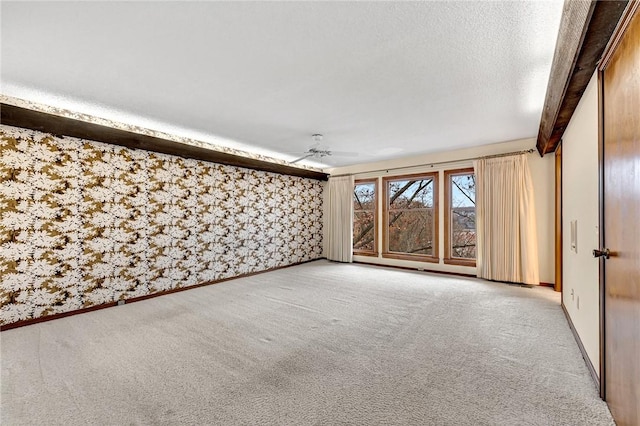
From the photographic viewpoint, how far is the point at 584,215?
227 centimetres

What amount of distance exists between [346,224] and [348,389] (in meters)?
5.02

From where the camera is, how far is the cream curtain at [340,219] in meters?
6.70

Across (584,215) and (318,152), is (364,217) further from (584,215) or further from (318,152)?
(584,215)

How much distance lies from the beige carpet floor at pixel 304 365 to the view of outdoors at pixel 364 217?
320 cm

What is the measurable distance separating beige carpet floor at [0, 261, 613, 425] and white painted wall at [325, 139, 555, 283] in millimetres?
1152

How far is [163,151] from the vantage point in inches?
162

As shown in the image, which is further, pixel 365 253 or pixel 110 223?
pixel 365 253

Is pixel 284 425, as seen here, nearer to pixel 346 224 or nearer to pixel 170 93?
pixel 170 93

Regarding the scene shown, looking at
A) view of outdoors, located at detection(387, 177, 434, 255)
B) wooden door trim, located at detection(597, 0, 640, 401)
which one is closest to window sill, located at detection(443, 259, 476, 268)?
view of outdoors, located at detection(387, 177, 434, 255)

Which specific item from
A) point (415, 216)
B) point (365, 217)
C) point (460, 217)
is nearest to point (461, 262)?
point (460, 217)

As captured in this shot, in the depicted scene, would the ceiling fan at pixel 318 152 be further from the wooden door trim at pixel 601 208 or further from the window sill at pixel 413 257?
the wooden door trim at pixel 601 208

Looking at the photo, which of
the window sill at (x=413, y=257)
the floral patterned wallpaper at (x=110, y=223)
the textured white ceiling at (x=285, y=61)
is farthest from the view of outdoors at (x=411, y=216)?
the floral patterned wallpaper at (x=110, y=223)

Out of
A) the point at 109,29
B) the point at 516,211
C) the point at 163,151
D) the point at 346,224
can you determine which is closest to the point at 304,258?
the point at 346,224

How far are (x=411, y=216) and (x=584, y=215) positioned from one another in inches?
149
